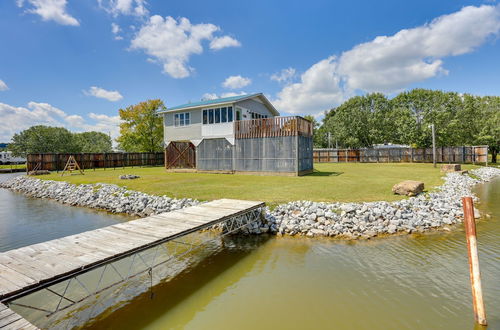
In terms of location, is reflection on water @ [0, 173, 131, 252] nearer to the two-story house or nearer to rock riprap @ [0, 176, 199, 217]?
rock riprap @ [0, 176, 199, 217]

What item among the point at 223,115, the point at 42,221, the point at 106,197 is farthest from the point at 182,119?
the point at 42,221

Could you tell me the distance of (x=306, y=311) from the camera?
13.7 feet

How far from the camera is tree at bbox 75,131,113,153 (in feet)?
228

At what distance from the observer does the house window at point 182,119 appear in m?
24.0

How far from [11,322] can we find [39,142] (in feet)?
218

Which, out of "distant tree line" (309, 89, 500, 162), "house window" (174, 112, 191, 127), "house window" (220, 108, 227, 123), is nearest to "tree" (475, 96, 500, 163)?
"distant tree line" (309, 89, 500, 162)

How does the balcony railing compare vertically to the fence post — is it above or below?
above

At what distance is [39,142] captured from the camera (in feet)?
177

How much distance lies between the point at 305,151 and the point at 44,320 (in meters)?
17.7

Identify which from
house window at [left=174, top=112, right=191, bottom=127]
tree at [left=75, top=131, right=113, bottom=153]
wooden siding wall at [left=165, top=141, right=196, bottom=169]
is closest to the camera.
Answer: house window at [left=174, top=112, right=191, bottom=127]

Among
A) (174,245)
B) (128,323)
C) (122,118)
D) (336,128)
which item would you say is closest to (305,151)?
(174,245)

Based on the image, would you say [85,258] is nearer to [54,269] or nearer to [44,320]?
[54,269]

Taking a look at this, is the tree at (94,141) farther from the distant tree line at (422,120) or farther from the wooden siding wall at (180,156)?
the distant tree line at (422,120)

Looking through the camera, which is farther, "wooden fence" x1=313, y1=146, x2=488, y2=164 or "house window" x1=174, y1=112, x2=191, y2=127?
"wooden fence" x1=313, y1=146, x2=488, y2=164
